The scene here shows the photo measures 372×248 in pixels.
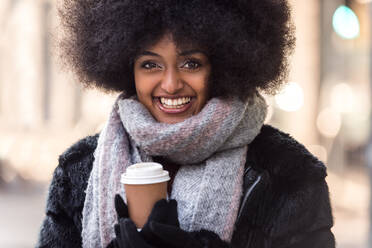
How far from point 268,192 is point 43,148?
9.04 meters

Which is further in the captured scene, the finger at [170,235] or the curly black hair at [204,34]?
the curly black hair at [204,34]

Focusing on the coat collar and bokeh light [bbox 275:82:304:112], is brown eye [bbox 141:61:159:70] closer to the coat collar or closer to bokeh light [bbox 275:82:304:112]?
the coat collar

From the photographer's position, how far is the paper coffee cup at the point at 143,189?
202cm

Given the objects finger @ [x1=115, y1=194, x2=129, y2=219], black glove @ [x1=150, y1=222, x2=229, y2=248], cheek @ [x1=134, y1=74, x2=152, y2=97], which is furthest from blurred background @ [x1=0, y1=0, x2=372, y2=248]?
finger @ [x1=115, y1=194, x2=129, y2=219]

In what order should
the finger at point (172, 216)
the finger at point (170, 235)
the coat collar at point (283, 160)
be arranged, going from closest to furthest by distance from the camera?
the finger at point (170, 235)
the finger at point (172, 216)
the coat collar at point (283, 160)

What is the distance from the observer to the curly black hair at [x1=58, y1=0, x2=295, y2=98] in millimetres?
2367

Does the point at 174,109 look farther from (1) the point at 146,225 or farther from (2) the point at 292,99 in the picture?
(2) the point at 292,99

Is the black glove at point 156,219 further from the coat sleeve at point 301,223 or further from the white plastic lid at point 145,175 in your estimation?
the coat sleeve at point 301,223

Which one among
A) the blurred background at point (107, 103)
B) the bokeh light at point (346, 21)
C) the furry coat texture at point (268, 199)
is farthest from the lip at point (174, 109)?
the bokeh light at point (346, 21)

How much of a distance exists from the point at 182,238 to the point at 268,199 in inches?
19.8

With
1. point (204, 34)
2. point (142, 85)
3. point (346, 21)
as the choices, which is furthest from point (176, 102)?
point (346, 21)

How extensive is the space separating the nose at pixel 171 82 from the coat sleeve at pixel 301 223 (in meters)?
0.64

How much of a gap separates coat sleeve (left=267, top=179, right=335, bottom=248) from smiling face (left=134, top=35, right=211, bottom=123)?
0.55 m

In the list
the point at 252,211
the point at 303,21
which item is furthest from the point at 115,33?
the point at 303,21
